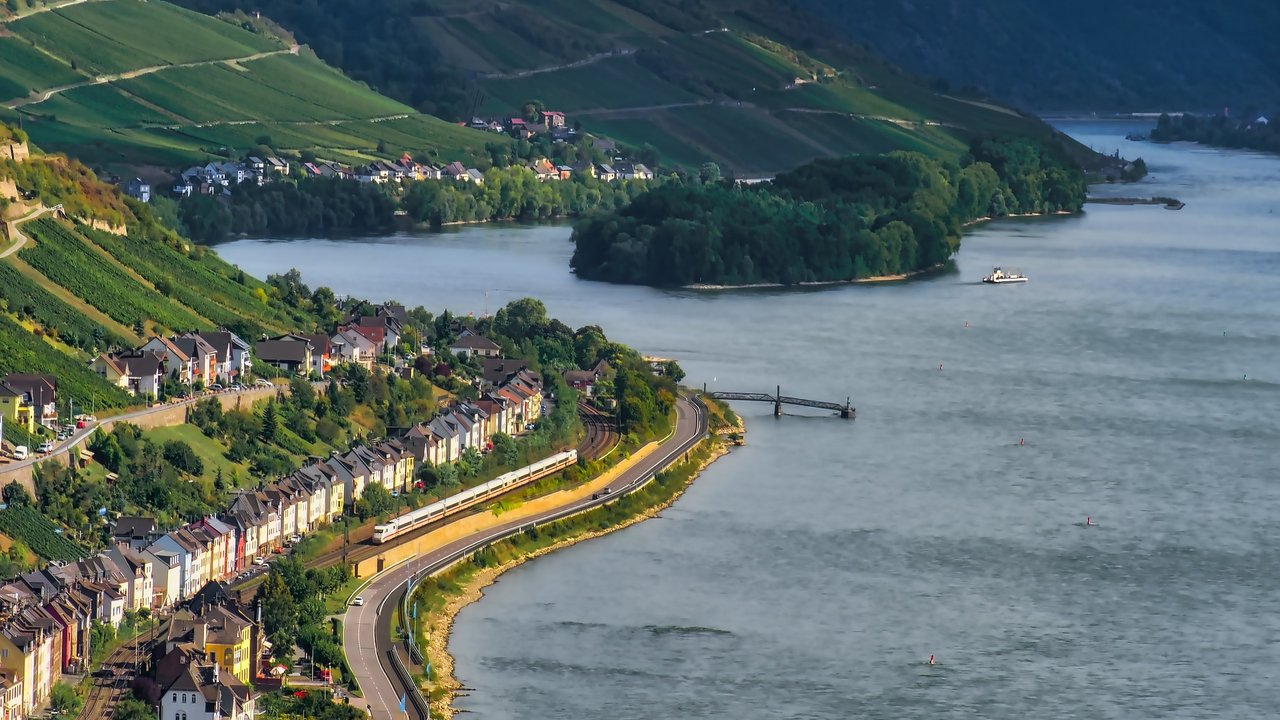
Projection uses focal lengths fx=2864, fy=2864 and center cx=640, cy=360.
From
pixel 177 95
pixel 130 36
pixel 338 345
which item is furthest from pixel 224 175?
pixel 338 345

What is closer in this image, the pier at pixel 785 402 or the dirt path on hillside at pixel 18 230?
the dirt path on hillside at pixel 18 230

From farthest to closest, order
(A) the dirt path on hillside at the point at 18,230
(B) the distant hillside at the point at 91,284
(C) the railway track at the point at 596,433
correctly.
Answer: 1. (A) the dirt path on hillside at the point at 18,230
2. (C) the railway track at the point at 596,433
3. (B) the distant hillside at the point at 91,284

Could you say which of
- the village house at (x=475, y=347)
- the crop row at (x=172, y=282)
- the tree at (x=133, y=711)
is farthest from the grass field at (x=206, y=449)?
the village house at (x=475, y=347)

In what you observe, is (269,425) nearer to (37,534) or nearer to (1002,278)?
(37,534)

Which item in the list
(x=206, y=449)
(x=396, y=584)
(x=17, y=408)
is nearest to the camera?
(x=396, y=584)

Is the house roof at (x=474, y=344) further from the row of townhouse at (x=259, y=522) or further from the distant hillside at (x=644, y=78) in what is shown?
the distant hillside at (x=644, y=78)

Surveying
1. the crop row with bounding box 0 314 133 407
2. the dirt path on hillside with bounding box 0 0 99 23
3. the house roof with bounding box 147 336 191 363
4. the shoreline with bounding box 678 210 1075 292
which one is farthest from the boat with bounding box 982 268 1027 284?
the crop row with bounding box 0 314 133 407

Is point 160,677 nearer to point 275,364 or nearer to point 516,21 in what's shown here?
point 275,364

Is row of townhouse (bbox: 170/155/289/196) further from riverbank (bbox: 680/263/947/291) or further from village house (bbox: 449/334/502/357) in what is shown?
village house (bbox: 449/334/502/357)
